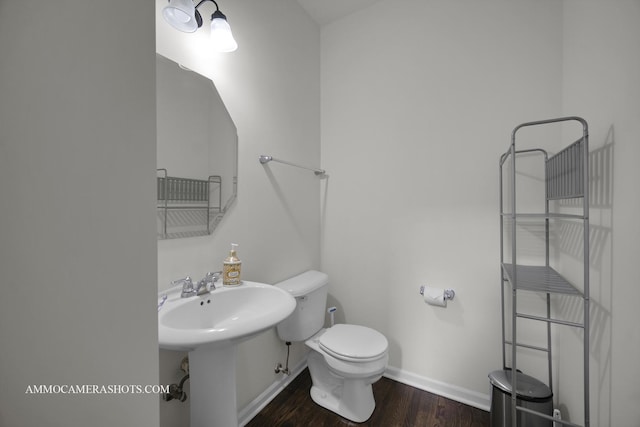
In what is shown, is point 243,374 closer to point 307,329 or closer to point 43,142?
point 307,329

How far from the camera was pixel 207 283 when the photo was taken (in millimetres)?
1121

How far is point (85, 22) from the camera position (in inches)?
13.5

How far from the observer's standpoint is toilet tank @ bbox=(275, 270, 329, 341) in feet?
5.06

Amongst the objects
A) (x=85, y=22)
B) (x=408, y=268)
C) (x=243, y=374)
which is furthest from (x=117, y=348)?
(x=408, y=268)

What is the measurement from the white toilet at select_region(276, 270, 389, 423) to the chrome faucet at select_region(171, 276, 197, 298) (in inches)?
22.4

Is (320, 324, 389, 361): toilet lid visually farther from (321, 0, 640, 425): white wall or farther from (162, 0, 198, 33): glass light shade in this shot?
(162, 0, 198, 33): glass light shade

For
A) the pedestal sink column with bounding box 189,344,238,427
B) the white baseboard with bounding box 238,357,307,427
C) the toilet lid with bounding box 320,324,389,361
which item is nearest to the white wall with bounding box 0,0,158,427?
the pedestal sink column with bounding box 189,344,238,427

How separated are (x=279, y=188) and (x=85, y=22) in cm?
131

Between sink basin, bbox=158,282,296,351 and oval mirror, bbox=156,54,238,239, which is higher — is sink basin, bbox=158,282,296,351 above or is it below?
below

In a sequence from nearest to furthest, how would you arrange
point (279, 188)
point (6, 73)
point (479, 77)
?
1. point (6, 73)
2. point (479, 77)
3. point (279, 188)

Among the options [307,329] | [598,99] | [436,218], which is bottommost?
[307,329]

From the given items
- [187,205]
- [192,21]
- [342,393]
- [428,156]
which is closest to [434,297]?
[342,393]

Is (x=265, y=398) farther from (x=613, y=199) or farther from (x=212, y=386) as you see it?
(x=613, y=199)

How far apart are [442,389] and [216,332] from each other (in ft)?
5.19
